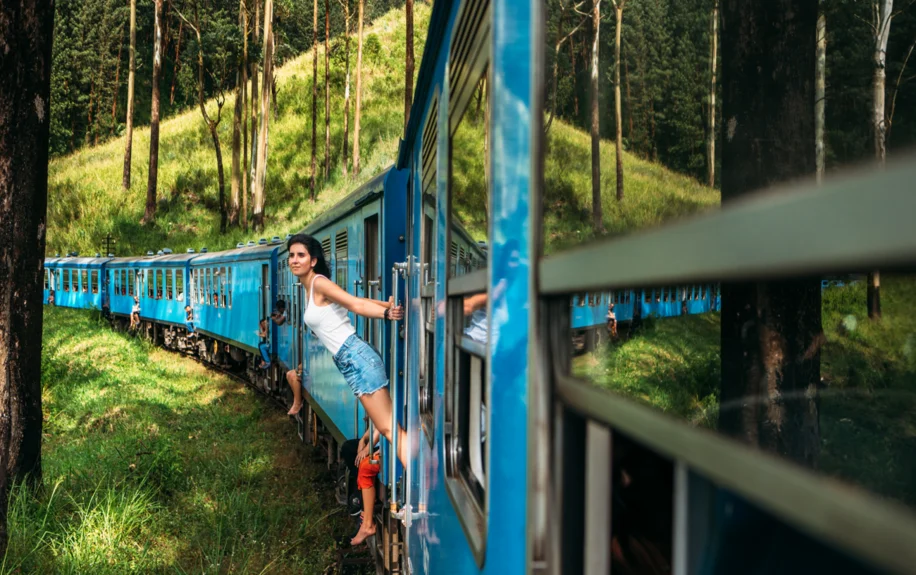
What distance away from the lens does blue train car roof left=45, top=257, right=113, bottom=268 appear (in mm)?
27422

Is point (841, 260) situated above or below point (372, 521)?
above

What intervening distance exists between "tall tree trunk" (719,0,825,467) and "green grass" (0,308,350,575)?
5095mm

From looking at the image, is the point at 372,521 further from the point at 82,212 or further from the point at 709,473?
the point at 82,212

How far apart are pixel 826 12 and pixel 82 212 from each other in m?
38.8

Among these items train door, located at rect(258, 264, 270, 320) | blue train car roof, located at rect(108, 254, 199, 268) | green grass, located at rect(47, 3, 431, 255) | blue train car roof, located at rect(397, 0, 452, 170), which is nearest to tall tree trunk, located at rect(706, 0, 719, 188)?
blue train car roof, located at rect(397, 0, 452, 170)

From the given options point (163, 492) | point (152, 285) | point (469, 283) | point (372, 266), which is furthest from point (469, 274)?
point (152, 285)

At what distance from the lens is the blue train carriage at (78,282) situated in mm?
27344

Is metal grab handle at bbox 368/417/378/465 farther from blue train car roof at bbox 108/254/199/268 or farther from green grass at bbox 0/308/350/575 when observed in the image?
blue train car roof at bbox 108/254/199/268

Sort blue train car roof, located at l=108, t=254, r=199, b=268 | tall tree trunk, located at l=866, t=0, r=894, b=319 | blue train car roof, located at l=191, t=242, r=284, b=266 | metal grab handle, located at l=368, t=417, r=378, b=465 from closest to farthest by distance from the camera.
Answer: tall tree trunk, located at l=866, t=0, r=894, b=319 < metal grab handle, located at l=368, t=417, r=378, b=465 < blue train car roof, located at l=191, t=242, r=284, b=266 < blue train car roof, located at l=108, t=254, r=199, b=268

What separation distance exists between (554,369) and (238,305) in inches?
570

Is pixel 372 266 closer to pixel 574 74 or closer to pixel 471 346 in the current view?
pixel 471 346

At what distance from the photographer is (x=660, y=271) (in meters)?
0.73

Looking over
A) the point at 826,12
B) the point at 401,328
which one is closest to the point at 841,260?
the point at 826,12

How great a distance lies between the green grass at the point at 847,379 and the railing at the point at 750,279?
7 centimetres
